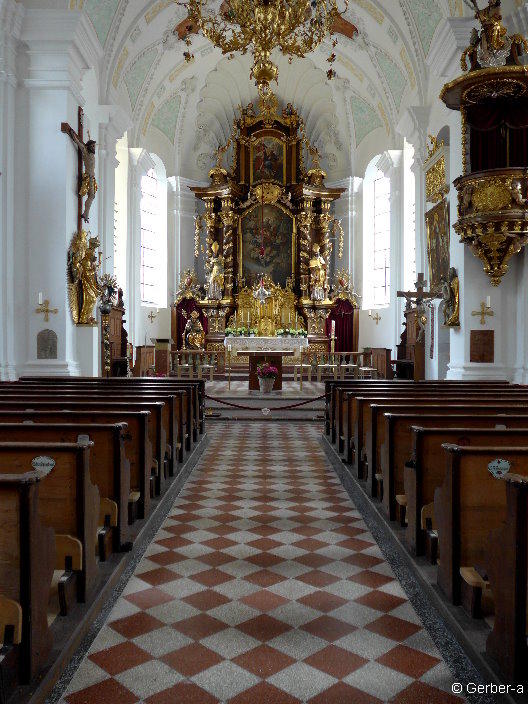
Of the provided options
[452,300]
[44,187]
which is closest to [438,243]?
[452,300]

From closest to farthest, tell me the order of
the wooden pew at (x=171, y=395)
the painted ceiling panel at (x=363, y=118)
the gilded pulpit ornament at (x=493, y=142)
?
the wooden pew at (x=171, y=395), the gilded pulpit ornament at (x=493, y=142), the painted ceiling panel at (x=363, y=118)

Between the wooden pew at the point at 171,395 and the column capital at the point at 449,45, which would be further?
the column capital at the point at 449,45

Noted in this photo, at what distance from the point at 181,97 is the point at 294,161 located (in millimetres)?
4188

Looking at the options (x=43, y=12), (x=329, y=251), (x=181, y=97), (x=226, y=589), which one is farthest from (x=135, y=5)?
(x=226, y=589)

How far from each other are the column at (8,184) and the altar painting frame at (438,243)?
7477 millimetres

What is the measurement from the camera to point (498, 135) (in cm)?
969

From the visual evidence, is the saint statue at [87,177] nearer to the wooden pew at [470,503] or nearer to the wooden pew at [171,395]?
the wooden pew at [171,395]

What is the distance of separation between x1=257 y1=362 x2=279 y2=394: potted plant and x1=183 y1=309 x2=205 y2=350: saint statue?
6.45m

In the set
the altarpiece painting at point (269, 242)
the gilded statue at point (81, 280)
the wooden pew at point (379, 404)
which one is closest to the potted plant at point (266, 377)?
the gilded statue at point (81, 280)

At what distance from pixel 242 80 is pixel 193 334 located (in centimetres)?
828

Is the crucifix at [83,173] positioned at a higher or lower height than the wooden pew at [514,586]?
higher

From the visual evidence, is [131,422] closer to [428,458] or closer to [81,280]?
[428,458]

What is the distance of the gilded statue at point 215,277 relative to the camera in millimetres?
20422

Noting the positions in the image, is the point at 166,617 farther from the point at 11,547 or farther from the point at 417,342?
the point at 417,342
